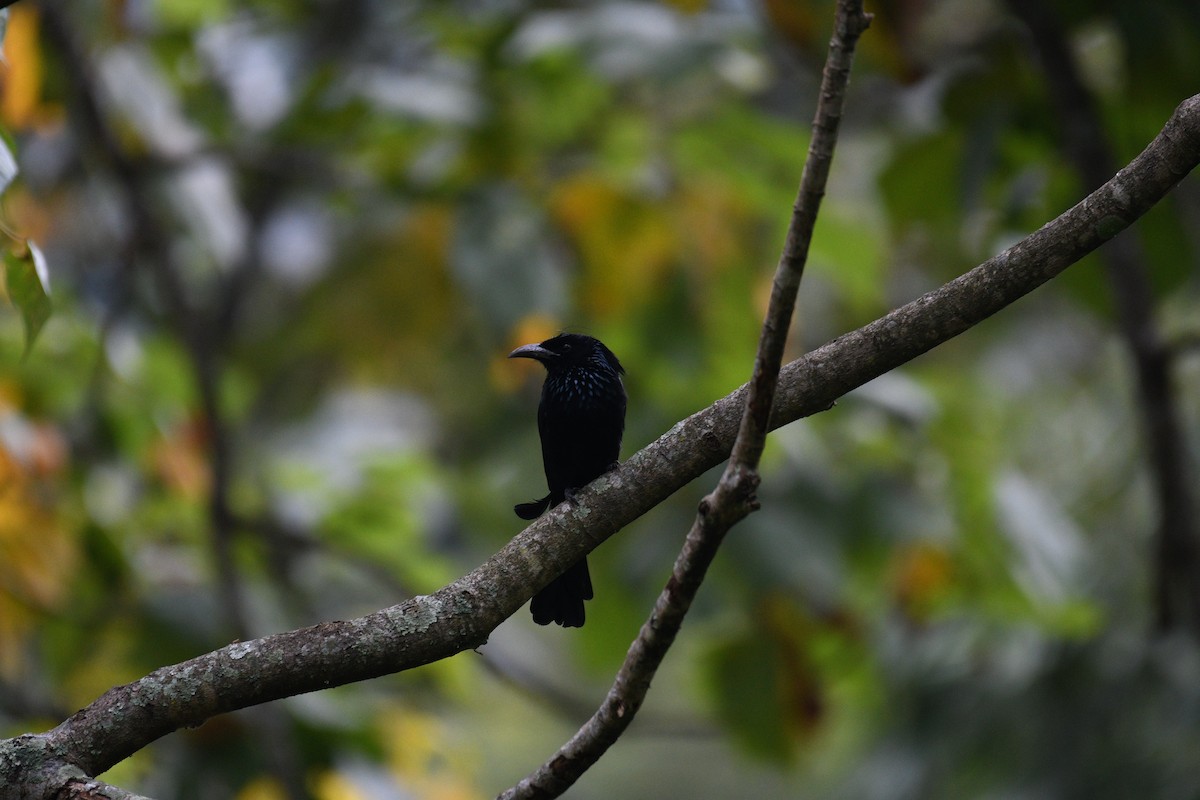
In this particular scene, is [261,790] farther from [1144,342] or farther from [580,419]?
[1144,342]

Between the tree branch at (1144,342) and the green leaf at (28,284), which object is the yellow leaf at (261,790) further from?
the tree branch at (1144,342)

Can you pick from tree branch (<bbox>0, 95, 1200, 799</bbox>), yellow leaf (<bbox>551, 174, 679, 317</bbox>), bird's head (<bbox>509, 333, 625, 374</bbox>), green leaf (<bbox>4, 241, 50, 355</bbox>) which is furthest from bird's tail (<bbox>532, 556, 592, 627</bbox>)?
yellow leaf (<bbox>551, 174, 679, 317</bbox>)

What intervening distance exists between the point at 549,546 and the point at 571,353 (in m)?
1.45

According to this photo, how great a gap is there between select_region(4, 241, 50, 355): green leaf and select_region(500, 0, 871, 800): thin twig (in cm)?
111

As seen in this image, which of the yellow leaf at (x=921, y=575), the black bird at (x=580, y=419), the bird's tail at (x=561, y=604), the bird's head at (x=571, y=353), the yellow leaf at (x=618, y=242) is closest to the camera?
the bird's tail at (x=561, y=604)

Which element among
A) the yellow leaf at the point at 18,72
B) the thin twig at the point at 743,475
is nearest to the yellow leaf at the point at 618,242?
the yellow leaf at the point at 18,72

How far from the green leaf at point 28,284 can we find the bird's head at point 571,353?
5.52 feet

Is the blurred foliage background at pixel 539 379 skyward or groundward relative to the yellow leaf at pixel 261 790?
skyward

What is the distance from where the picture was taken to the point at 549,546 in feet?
7.13

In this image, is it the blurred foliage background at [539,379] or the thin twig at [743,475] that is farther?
the blurred foliage background at [539,379]

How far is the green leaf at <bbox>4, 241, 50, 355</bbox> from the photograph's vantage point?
1.97 meters

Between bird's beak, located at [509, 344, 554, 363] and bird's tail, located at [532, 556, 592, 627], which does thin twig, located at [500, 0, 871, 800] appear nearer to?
bird's tail, located at [532, 556, 592, 627]

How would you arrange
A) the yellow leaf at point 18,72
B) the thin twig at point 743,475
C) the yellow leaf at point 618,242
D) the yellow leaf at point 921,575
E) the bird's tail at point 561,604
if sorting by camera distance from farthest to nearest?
the yellow leaf at point 921,575, the yellow leaf at point 618,242, the yellow leaf at point 18,72, the bird's tail at point 561,604, the thin twig at point 743,475

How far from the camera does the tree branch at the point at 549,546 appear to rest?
199 centimetres
